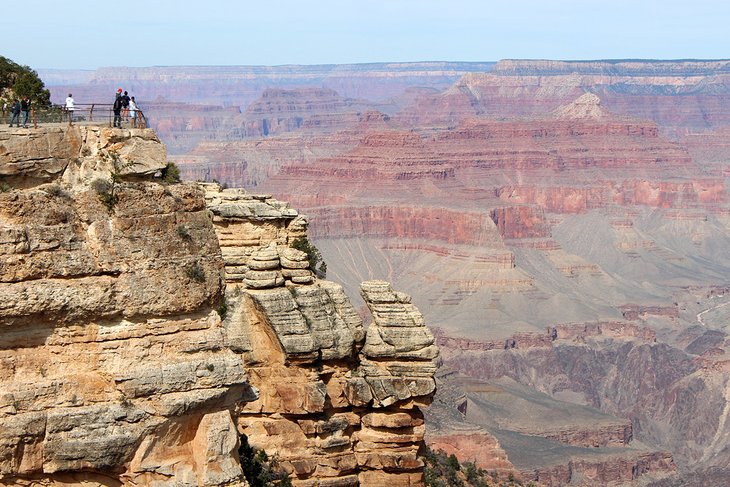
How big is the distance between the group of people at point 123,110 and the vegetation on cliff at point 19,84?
1980mm

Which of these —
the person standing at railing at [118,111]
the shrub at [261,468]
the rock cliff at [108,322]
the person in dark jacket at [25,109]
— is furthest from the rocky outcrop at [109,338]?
the shrub at [261,468]

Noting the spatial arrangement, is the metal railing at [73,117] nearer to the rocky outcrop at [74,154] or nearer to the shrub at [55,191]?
the rocky outcrop at [74,154]

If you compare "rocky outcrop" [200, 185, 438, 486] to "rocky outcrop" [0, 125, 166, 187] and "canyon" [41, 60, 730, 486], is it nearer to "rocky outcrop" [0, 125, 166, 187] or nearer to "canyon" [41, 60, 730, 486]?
"rocky outcrop" [0, 125, 166, 187]

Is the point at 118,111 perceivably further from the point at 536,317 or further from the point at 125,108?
the point at 536,317

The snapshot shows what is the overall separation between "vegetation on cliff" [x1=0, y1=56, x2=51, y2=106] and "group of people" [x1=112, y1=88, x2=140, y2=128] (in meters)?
1.98

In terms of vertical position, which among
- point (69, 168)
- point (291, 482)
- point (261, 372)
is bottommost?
point (291, 482)

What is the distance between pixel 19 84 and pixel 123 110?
335 centimetres

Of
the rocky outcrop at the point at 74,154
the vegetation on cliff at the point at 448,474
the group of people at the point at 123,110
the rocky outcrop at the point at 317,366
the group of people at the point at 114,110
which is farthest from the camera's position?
the vegetation on cliff at the point at 448,474

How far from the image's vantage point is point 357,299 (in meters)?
149

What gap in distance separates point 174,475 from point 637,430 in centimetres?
10503

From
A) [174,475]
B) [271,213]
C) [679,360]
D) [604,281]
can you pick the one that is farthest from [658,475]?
[604,281]

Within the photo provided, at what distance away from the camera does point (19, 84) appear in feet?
63.8

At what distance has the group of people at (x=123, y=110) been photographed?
54.1ft

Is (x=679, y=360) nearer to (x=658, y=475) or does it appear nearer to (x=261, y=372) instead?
(x=658, y=475)
